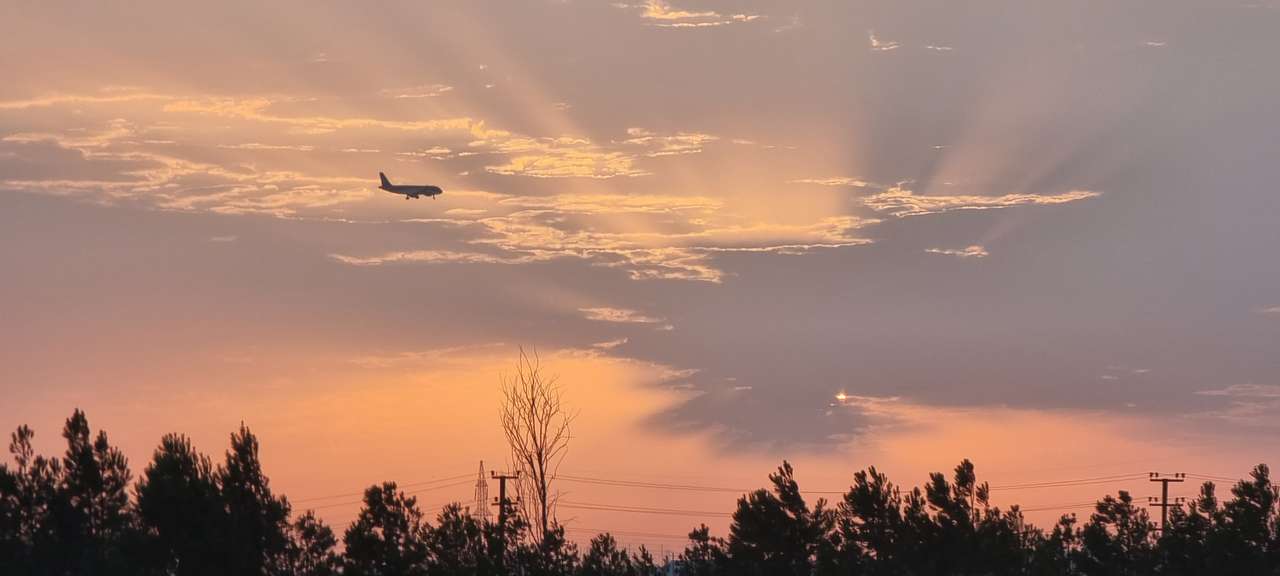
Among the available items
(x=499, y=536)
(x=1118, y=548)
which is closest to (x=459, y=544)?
(x=499, y=536)

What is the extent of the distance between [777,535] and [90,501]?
38.7 meters

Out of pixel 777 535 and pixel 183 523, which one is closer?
pixel 183 523

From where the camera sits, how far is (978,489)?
98062 mm

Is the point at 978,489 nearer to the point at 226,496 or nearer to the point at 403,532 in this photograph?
the point at 403,532

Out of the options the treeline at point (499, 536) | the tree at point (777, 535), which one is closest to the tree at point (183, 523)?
the treeline at point (499, 536)

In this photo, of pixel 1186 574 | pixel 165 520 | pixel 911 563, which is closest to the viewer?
pixel 165 520

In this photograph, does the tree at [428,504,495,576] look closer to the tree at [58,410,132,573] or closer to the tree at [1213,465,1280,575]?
the tree at [58,410,132,573]

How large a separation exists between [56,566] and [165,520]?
9.46 m

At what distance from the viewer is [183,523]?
72.0 meters

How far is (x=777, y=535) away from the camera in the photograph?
3642 inches

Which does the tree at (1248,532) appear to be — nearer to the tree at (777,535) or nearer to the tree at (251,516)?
the tree at (777,535)

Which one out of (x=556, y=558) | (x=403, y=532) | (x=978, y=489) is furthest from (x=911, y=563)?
(x=403, y=532)

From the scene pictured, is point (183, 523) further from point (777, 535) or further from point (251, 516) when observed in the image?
point (777, 535)

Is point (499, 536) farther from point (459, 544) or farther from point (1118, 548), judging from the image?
point (1118, 548)
